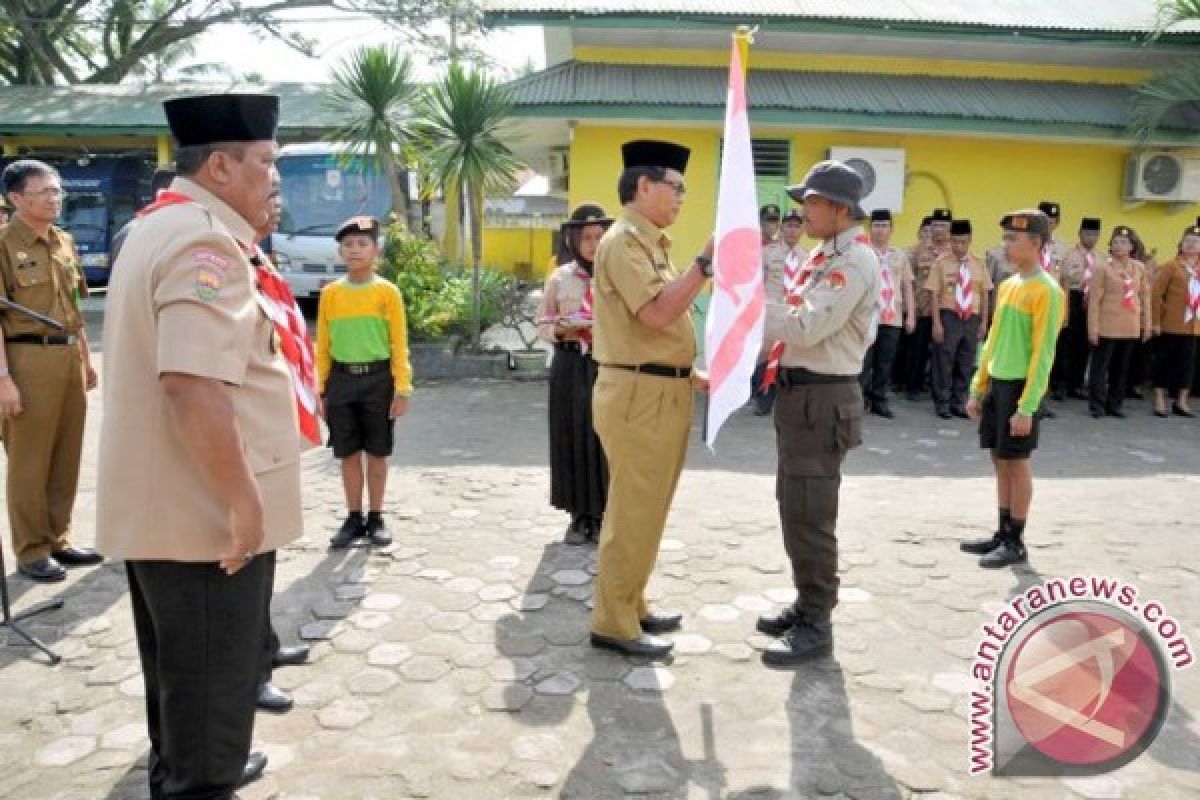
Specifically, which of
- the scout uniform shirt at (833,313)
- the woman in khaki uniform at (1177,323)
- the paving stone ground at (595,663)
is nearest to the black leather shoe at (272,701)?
the paving stone ground at (595,663)

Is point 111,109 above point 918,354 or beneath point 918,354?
above

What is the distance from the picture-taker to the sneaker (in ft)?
16.2

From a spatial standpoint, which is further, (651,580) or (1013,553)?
(1013,553)

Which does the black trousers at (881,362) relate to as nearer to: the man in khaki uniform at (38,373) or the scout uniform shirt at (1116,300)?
the scout uniform shirt at (1116,300)

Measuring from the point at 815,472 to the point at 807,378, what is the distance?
39cm

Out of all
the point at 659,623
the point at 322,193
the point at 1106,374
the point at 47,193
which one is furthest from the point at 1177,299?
the point at 322,193

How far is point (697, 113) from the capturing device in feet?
29.6

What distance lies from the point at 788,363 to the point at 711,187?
6889mm

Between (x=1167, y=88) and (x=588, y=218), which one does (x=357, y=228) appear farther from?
(x=1167, y=88)

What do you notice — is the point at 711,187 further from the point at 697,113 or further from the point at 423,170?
the point at 423,170

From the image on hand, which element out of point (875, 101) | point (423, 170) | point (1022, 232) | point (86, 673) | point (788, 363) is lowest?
point (86, 673)

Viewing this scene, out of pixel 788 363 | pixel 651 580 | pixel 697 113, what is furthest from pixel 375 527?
pixel 697 113

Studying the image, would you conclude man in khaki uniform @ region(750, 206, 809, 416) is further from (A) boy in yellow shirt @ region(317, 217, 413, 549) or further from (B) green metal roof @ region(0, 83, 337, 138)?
(B) green metal roof @ region(0, 83, 337, 138)

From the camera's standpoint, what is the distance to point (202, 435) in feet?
6.55
